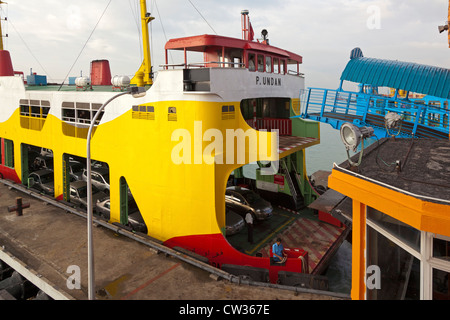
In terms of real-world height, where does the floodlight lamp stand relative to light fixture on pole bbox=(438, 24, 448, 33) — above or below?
below

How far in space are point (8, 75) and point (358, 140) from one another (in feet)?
89.9

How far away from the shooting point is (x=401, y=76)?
15961mm

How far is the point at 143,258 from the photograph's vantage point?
41.0ft

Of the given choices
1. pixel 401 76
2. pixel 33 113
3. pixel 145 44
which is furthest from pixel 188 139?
pixel 33 113

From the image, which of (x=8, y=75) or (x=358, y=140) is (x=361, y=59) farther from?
(x=8, y=75)

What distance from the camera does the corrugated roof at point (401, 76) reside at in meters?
15.5

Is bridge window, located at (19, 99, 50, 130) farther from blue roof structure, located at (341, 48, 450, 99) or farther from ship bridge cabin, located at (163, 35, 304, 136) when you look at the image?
blue roof structure, located at (341, 48, 450, 99)

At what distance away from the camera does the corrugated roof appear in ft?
50.8

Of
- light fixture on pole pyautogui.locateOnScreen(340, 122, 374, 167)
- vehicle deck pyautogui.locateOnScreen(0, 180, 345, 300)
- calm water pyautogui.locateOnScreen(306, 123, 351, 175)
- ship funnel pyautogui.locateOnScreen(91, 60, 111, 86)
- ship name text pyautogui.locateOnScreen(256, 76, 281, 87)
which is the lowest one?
calm water pyautogui.locateOnScreen(306, 123, 351, 175)

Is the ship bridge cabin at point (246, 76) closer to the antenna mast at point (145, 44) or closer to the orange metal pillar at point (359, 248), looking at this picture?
the antenna mast at point (145, 44)

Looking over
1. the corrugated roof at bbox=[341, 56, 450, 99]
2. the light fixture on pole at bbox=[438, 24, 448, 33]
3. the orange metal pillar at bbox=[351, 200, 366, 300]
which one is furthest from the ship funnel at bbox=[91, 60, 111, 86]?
the orange metal pillar at bbox=[351, 200, 366, 300]

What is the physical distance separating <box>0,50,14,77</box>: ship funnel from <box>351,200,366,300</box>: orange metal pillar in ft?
90.5

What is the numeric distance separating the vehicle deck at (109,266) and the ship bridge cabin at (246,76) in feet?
22.2
